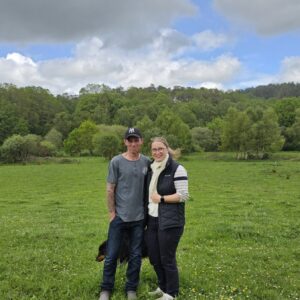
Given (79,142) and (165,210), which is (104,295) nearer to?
(165,210)

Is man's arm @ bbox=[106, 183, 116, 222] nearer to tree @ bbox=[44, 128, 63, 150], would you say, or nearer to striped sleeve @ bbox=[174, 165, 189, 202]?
striped sleeve @ bbox=[174, 165, 189, 202]

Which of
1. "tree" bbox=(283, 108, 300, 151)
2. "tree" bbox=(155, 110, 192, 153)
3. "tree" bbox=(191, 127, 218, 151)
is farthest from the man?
"tree" bbox=(283, 108, 300, 151)

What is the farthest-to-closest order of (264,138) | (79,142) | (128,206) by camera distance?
(79,142) < (264,138) < (128,206)

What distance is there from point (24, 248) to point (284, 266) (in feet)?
23.7

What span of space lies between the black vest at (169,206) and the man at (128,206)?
460 millimetres

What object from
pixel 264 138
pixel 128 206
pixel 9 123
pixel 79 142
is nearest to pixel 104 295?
pixel 128 206

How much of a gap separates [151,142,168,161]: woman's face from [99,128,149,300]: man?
0.39 meters

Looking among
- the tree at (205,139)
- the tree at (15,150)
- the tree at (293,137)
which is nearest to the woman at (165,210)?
the tree at (15,150)

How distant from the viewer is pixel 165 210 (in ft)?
22.9

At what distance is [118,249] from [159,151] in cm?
202

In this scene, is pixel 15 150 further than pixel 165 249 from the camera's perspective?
Yes

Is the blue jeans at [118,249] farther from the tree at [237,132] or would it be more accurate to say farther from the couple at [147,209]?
the tree at [237,132]

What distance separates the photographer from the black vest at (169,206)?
6961 millimetres

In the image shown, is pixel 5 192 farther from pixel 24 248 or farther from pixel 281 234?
pixel 281 234
